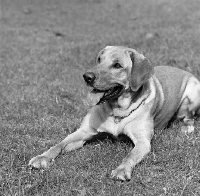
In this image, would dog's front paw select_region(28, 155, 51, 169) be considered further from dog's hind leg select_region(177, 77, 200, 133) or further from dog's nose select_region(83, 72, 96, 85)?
dog's hind leg select_region(177, 77, 200, 133)

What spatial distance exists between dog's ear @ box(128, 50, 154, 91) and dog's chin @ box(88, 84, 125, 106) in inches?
6.8

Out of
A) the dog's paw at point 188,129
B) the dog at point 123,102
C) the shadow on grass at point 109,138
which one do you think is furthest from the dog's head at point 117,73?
the dog's paw at point 188,129

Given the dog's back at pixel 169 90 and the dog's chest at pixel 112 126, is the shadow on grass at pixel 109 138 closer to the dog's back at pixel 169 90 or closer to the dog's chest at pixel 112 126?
the dog's chest at pixel 112 126

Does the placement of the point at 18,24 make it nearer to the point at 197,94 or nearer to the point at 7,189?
the point at 197,94

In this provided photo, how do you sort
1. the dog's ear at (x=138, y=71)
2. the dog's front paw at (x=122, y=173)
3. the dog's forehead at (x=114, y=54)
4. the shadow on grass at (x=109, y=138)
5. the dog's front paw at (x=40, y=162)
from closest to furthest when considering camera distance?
the dog's front paw at (x=122, y=173) < the dog's front paw at (x=40, y=162) < the dog's ear at (x=138, y=71) < the dog's forehead at (x=114, y=54) < the shadow on grass at (x=109, y=138)

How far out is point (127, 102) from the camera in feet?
18.2

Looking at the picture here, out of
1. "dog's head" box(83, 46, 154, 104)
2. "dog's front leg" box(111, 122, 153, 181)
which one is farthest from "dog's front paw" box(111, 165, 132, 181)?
"dog's head" box(83, 46, 154, 104)

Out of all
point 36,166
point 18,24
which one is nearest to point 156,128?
point 36,166

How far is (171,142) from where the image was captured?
5.61 meters

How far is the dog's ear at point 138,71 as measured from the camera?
5379 millimetres

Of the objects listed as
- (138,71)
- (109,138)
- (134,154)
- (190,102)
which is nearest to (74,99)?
(109,138)

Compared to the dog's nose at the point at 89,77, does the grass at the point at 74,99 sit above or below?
below

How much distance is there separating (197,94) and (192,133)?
0.89 m

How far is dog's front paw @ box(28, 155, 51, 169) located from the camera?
477 centimetres
